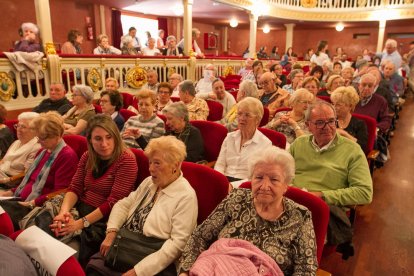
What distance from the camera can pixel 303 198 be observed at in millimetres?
1427

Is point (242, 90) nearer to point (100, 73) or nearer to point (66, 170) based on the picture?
point (66, 170)

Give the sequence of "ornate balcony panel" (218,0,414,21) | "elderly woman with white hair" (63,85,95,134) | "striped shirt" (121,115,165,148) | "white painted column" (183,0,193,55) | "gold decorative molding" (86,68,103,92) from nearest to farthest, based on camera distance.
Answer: "striped shirt" (121,115,165,148)
"elderly woman with white hair" (63,85,95,134)
"gold decorative molding" (86,68,103,92)
"white painted column" (183,0,193,55)
"ornate balcony panel" (218,0,414,21)

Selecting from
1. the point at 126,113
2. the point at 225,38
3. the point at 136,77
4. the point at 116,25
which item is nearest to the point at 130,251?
the point at 126,113

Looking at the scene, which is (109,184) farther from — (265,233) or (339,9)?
(339,9)

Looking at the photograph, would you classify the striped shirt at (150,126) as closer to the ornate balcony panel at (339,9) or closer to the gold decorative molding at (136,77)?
the gold decorative molding at (136,77)

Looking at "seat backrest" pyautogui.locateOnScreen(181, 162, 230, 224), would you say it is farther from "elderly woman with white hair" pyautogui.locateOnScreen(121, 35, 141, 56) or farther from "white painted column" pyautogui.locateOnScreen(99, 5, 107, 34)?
"white painted column" pyautogui.locateOnScreen(99, 5, 107, 34)

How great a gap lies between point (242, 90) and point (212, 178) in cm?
203

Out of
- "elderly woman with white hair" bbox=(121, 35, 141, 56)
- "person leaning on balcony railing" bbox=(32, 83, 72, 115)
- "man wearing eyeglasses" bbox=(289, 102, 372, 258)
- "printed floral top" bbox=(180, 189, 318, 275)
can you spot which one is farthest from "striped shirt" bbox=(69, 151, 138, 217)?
"elderly woman with white hair" bbox=(121, 35, 141, 56)

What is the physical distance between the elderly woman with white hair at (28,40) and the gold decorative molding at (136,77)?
→ 5.25 ft

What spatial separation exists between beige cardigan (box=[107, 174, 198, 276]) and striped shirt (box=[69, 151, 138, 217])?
0.22 m

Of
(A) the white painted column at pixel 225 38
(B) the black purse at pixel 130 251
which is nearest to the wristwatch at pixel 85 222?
(B) the black purse at pixel 130 251

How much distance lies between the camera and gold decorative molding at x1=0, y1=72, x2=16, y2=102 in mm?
4141

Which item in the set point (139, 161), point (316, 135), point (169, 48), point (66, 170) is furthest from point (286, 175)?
point (169, 48)

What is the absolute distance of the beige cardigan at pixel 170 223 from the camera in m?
1.43
